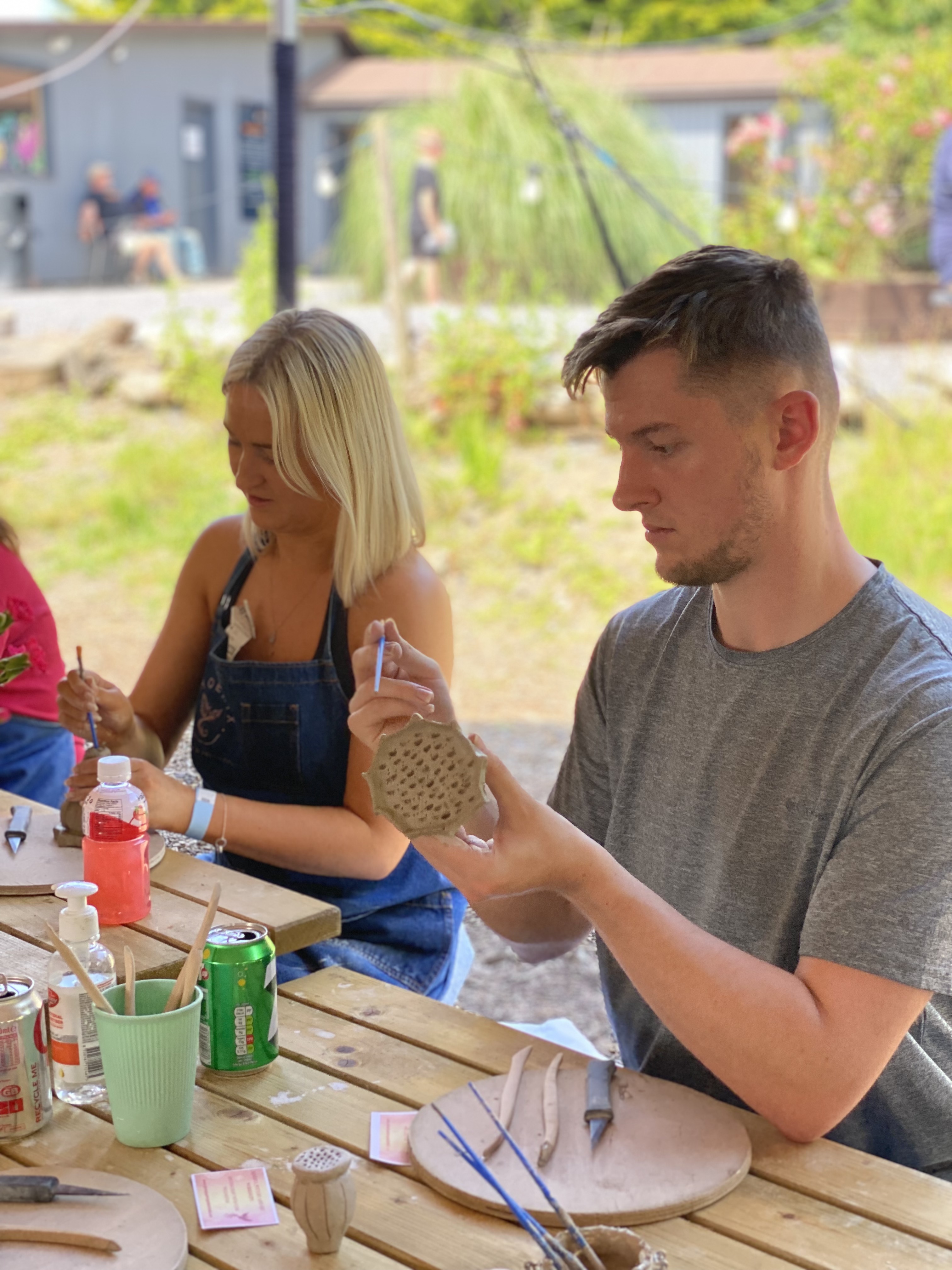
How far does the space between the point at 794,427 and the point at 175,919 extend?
0.98 m

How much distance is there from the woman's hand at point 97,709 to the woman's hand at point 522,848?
896 mm

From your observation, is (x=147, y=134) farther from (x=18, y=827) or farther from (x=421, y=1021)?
(x=421, y=1021)

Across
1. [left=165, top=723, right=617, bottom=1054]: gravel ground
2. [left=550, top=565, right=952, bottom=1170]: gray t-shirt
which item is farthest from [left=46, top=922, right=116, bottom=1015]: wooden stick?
[left=165, top=723, right=617, bottom=1054]: gravel ground

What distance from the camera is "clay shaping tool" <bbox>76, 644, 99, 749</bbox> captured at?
198cm

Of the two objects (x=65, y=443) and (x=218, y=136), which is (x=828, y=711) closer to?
(x=65, y=443)

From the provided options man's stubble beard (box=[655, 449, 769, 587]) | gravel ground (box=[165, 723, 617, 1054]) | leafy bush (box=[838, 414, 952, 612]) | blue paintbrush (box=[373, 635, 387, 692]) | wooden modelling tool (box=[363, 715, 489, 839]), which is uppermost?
man's stubble beard (box=[655, 449, 769, 587])

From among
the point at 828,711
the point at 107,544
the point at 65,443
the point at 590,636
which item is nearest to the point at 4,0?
the point at 65,443

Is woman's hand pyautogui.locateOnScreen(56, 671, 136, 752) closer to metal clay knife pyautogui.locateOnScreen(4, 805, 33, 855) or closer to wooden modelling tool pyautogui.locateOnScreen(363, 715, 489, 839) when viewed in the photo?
metal clay knife pyautogui.locateOnScreen(4, 805, 33, 855)

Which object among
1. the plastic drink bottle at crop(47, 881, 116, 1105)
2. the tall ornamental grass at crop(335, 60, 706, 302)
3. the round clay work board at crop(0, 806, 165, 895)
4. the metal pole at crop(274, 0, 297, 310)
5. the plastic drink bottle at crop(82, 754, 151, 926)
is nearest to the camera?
the plastic drink bottle at crop(47, 881, 116, 1105)

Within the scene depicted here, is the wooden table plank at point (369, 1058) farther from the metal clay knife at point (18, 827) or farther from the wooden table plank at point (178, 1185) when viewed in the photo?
the metal clay knife at point (18, 827)

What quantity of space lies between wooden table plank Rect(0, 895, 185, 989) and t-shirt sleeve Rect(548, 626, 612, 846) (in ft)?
1.70

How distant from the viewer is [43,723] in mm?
2664

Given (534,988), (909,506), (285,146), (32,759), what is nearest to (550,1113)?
(32,759)

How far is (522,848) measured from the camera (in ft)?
4.34
